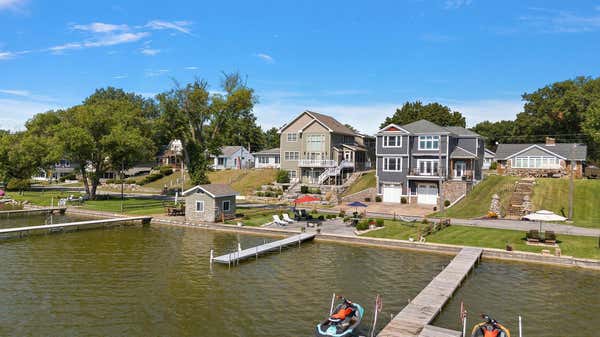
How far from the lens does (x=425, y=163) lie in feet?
174

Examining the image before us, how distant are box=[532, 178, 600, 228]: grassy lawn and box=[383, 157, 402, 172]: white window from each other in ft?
50.1

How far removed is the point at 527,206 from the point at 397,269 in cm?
2427

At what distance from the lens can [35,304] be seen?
20.1 meters

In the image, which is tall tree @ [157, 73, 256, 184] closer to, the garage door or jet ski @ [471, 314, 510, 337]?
the garage door

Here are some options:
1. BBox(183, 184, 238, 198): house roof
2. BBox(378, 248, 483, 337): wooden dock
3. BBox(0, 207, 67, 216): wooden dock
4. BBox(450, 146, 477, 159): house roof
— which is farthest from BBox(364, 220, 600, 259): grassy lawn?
BBox(0, 207, 67, 216): wooden dock

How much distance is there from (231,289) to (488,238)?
69.3 feet

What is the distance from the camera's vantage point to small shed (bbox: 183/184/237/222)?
42312mm

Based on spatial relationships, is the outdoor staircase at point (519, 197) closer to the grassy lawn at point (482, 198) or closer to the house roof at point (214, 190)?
the grassy lawn at point (482, 198)

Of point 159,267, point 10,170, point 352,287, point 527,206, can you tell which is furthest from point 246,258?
point 10,170

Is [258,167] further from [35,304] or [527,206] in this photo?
[35,304]

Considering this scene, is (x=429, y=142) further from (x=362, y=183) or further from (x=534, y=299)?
(x=534, y=299)

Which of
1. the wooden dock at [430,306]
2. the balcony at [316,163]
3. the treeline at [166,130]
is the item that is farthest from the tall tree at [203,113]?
the wooden dock at [430,306]

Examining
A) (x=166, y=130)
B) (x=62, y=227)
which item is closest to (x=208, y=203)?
(x=62, y=227)

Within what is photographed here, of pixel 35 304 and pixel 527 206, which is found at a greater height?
pixel 527 206
